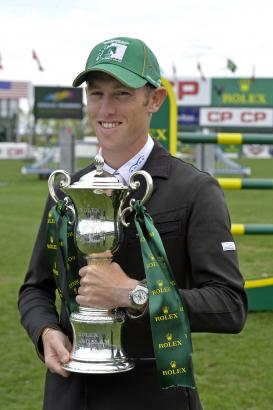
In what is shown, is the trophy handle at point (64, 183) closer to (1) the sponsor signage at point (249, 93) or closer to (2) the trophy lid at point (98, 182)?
(2) the trophy lid at point (98, 182)

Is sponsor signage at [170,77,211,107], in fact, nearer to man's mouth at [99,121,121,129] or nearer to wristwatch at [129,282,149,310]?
man's mouth at [99,121,121,129]

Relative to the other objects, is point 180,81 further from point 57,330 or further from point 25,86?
point 57,330

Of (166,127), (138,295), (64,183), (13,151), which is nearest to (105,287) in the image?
(138,295)

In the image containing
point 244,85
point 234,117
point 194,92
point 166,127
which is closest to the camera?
point 166,127

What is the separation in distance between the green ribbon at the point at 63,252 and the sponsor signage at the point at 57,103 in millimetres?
28886

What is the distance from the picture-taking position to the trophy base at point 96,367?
5.87ft

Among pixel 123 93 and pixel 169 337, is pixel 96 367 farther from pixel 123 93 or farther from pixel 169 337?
pixel 123 93

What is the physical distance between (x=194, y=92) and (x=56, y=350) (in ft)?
149

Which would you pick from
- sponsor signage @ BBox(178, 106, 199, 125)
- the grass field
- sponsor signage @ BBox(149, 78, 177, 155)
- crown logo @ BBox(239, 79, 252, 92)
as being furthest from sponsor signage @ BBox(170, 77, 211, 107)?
sponsor signage @ BBox(149, 78, 177, 155)

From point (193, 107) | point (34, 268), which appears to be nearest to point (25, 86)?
point (193, 107)

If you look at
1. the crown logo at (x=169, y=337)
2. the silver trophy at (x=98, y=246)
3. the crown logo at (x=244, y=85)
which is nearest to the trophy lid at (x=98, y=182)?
the silver trophy at (x=98, y=246)

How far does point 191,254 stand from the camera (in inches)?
75.2

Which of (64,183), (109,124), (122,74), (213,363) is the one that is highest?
(122,74)

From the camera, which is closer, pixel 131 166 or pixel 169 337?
pixel 169 337
